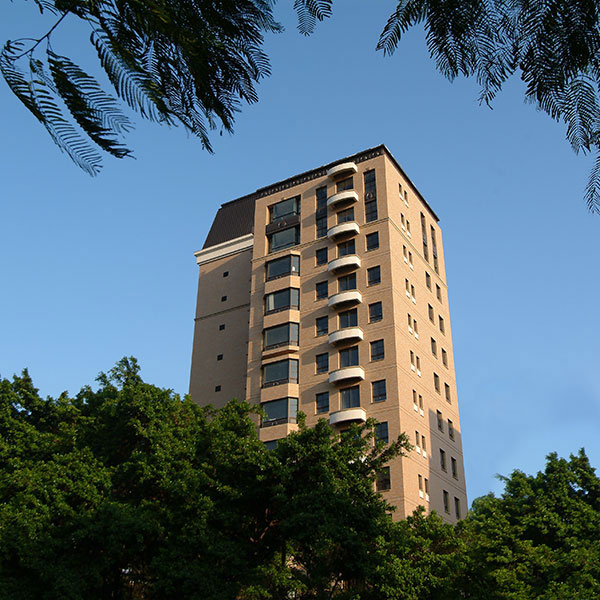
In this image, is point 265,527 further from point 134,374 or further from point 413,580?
point 134,374

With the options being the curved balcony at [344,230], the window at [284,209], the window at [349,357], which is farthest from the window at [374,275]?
the window at [284,209]

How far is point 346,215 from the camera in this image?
1870 inches

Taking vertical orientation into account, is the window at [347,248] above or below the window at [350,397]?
above

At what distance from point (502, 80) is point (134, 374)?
3065 cm

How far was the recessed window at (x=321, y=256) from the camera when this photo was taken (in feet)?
154

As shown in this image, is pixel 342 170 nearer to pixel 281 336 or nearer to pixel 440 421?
pixel 281 336

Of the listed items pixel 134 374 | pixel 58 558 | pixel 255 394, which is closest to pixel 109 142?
pixel 58 558

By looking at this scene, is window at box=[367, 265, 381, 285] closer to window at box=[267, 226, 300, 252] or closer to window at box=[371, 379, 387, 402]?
window at box=[267, 226, 300, 252]

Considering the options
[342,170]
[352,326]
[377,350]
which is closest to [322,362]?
[352,326]

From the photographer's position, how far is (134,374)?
32594 millimetres

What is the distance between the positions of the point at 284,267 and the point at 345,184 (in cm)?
699

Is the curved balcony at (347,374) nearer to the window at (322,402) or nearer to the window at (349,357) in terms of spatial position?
the window at (349,357)

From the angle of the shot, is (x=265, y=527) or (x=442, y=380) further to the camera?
(x=442, y=380)

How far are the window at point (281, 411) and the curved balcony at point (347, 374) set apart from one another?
9.38 feet
